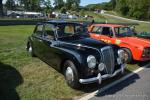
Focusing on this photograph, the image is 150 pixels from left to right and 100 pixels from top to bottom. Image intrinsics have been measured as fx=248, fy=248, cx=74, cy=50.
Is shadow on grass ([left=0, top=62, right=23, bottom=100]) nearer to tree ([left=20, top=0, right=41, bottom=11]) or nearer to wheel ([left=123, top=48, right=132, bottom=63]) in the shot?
wheel ([left=123, top=48, right=132, bottom=63])

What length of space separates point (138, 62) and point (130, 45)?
1.13m

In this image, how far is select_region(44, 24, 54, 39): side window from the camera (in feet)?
26.6

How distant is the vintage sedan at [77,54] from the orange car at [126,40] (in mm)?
2009

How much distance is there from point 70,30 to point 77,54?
71.2 inches

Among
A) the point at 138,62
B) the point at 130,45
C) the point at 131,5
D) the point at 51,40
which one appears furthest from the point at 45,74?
the point at 131,5

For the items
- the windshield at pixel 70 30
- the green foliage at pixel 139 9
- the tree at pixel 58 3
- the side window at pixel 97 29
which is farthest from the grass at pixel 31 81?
the tree at pixel 58 3

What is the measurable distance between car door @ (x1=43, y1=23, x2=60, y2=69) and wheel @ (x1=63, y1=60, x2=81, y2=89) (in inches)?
23.5

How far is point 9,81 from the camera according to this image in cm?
729

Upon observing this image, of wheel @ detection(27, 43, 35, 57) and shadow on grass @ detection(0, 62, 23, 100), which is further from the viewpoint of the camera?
wheel @ detection(27, 43, 35, 57)

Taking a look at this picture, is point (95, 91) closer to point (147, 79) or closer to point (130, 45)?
point (147, 79)

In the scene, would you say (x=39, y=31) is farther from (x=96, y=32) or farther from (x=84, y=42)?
(x=96, y=32)

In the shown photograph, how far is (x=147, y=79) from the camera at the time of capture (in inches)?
317

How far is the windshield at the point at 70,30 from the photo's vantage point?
26.3 ft

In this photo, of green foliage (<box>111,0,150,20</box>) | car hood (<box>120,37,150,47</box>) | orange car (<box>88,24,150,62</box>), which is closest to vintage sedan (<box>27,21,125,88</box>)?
orange car (<box>88,24,150,62</box>)
